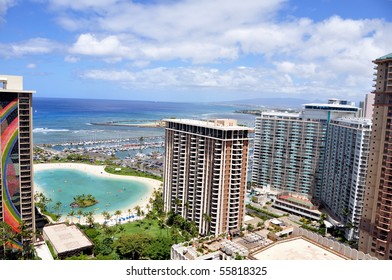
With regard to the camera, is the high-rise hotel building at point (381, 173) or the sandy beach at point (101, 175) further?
the sandy beach at point (101, 175)

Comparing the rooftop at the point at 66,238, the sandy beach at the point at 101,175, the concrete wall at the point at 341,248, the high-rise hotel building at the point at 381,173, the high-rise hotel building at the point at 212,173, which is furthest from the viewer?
the sandy beach at the point at 101,175

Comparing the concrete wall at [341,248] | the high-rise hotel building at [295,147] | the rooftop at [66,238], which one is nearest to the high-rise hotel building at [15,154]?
the rooftop at [66,238]

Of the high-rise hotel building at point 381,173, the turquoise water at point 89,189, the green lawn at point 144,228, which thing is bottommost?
the green lawn at point 144,228

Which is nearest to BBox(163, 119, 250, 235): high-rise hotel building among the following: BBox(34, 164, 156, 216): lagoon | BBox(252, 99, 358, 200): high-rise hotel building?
BBox(34, 164, 156, 216): lagoon

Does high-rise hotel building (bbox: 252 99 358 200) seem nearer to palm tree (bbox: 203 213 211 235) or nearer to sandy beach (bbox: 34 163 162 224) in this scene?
sandy beach (bbox: 34 163 162 224)

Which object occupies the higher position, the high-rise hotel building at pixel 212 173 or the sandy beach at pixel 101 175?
the high-rise hotel building at pixel 212 173

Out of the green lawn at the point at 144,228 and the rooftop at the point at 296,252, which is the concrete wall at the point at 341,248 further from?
the green lawn at the point at 144,228

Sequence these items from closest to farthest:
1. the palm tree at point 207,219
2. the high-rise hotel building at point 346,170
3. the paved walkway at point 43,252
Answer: the paved walkway at point 43,252 → the palm tree at point 207,219 → the high-rise hotel building at point 346,170

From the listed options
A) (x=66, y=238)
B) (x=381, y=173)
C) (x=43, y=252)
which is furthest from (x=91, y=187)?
(x=381, y=173)

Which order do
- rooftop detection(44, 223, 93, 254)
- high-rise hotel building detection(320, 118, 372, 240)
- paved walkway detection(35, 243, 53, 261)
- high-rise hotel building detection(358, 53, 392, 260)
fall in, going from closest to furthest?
high-rise hotel building detection(358, 53, 392, 260) < paved walkway detection(35, 243, 53, 261) < rooftop detection(44, 223, 93, 254) < high-rise hotel building detection(320, 118, 372, 240)
